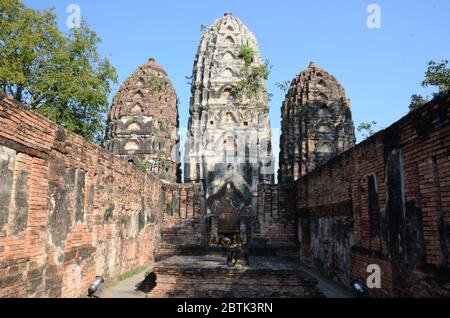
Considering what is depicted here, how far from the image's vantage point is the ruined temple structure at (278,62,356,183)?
22.6m

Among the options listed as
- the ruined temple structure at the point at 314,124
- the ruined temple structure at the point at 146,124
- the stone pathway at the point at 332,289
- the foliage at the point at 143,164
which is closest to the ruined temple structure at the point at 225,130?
the ruined temple structure at the point at 146,124

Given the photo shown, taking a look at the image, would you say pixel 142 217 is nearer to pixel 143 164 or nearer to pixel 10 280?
pixel 10 280

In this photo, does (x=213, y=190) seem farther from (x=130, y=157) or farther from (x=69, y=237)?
(x=69, y=237)

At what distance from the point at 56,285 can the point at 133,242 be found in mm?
4945

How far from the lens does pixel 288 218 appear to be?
611 inches

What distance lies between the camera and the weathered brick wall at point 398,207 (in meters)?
5.51

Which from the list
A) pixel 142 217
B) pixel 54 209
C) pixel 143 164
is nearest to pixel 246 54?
pixel 143 164

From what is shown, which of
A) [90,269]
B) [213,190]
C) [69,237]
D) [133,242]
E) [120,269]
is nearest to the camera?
[69,237]

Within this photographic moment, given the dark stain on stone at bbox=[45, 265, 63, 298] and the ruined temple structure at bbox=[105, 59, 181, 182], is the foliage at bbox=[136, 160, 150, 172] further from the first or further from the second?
the dark stain on stone at bbox=[45, 265, 63, 298]

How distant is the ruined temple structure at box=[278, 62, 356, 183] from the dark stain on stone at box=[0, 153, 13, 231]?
18.2m

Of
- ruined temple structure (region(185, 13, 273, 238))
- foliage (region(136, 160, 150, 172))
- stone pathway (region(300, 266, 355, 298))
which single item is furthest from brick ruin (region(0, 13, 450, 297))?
foliage (region(136, 160, 150, 172))

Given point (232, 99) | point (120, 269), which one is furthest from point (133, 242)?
point (232, 99)

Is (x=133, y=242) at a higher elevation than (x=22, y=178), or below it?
below

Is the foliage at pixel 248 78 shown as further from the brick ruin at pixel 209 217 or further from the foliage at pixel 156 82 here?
the brick ruin at pixel 209 217
